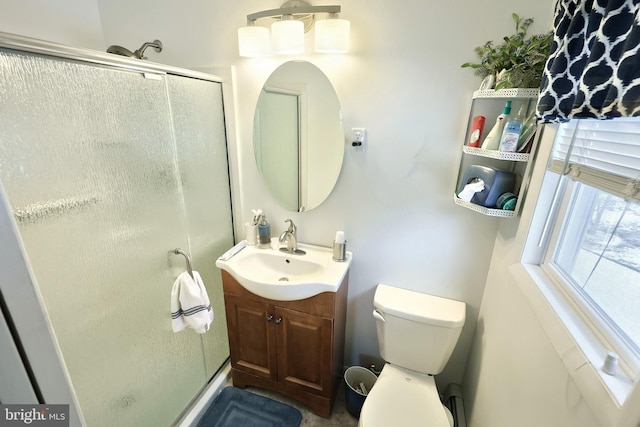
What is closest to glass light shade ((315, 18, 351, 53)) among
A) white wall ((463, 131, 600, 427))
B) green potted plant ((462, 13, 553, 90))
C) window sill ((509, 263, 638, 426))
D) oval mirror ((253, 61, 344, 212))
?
oval mirror ((253, 61, 344, 212))

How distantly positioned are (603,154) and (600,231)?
0.22 m

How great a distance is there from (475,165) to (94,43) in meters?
2.20

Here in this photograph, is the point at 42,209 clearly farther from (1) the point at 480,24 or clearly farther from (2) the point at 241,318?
(1) the point at 480,24

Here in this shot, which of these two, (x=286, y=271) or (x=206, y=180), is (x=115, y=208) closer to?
(x=206, y=180)

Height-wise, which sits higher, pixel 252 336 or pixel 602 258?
pixel 602 258

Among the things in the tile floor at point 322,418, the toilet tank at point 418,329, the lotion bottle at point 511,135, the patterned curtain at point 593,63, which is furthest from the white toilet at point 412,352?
the patterned curtain at point 593,63

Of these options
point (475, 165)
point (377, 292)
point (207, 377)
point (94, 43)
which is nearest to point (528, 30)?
point (475, 165)

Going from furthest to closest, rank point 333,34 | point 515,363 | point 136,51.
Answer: point 136,51, point 333,34, point 515,363

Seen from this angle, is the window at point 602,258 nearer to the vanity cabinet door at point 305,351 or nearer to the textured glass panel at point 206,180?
the vanity cabinet door at point 305,351

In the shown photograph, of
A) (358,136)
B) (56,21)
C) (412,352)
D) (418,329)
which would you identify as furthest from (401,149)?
(56,21)

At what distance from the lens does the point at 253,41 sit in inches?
53.2

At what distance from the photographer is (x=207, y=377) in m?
1.75

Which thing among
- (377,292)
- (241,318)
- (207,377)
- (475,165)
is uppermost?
(475,165)

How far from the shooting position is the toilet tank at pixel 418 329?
4.42 ft
